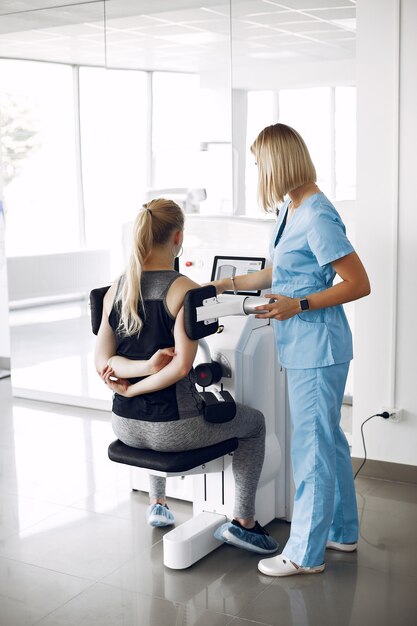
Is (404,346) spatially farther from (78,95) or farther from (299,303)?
(78,95)

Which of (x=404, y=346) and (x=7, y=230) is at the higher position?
(x=7, y=230)

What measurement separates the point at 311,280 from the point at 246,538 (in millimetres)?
928

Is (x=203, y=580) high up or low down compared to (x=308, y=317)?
down

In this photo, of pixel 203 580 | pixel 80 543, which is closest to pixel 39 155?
pixel 80 543

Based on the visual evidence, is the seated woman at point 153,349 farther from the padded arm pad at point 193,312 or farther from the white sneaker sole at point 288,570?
the white sneaker sole at point 288,570

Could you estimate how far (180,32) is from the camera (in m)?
4.24

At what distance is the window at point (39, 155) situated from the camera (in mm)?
4762

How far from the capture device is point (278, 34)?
388cm

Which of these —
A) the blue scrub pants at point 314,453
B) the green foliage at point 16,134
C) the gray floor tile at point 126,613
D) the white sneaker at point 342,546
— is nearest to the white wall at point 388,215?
the white sneaker at point 342,546

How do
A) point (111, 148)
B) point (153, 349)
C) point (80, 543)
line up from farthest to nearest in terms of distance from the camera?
point (111, 148)
point (80, 543)
point (153, 349)

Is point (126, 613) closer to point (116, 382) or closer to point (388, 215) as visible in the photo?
point (116, 382)

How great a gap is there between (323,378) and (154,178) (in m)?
2.12

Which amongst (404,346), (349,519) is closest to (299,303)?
(349,519)

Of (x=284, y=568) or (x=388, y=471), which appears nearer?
(x=284, y=568)
